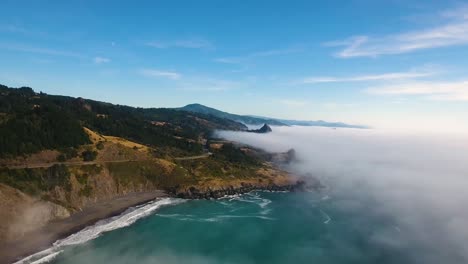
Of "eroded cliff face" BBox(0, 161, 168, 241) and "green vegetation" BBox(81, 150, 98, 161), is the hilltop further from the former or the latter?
"green vegetation" BBox(81, 150, 98, 161)

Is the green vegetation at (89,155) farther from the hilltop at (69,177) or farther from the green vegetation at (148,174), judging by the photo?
the green vegetation at (148,174)

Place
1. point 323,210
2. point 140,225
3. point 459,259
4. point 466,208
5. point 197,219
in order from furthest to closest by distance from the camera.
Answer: point 466,208
point 323,210
point 197,219
point 140,225
point 459,259

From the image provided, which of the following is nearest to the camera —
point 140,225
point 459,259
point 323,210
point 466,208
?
point 459,259

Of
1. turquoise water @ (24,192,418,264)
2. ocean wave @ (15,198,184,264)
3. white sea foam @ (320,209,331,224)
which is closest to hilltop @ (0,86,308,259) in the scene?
ocean wave @ (15,198,184,264)

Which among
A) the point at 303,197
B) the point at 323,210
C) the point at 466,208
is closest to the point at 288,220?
the point at 323,210

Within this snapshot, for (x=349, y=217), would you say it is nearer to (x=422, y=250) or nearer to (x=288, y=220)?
(x=288, y=220)

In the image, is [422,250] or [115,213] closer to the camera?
[422,250]

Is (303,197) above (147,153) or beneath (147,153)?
beneath
